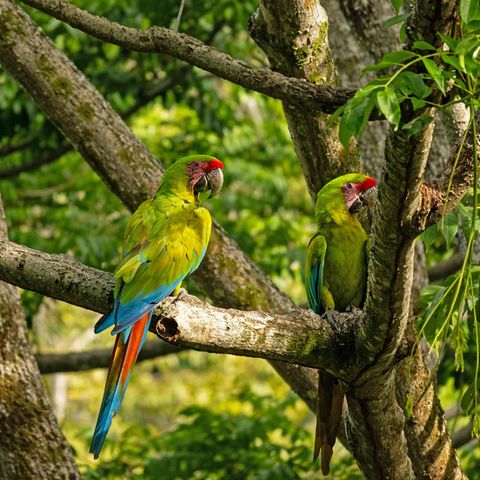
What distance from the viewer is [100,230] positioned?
15.5ft

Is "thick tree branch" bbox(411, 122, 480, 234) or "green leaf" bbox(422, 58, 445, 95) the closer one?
"green leaf" bbox(422, 58, 445, 95)

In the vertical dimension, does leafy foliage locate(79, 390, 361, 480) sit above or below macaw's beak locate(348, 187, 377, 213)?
below

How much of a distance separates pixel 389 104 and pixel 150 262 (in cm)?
119

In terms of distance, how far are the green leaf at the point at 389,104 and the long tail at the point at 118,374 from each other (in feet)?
3.53

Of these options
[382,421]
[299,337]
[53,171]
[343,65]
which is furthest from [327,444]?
[53,171]

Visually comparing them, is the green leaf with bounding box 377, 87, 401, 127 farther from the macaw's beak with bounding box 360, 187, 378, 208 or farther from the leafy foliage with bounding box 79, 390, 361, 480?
the leafy foliage with bounding box 79, 390, 361, 480

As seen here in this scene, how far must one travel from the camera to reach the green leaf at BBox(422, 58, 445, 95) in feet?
5.15

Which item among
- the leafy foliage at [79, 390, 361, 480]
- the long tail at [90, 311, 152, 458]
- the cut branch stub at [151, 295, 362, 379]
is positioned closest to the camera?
the cut branch stub at [151, 295, 362, 379]

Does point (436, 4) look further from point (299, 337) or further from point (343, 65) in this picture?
A: point (343, 65)

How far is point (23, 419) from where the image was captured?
9.61 feet

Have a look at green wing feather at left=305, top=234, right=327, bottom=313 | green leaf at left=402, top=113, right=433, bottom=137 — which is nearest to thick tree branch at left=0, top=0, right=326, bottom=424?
green wing feather at left=305, top=234, right=327, bottom=313

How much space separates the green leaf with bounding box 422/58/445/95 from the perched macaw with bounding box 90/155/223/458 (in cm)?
109

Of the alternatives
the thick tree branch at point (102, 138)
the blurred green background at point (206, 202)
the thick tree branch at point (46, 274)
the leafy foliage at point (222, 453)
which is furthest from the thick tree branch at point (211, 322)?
the leafy foliage at point (222, 453)

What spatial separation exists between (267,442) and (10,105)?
234 cm
